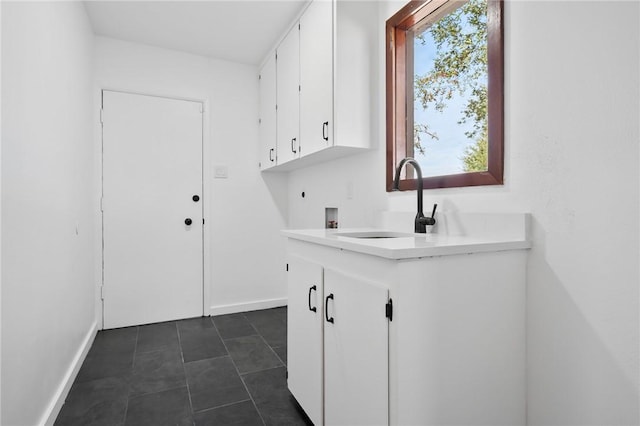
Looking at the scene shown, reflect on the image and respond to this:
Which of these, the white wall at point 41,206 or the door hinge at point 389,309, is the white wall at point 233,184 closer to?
the white wall at point 41,206

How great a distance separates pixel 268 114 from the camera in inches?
128

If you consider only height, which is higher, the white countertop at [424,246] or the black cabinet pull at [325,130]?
the black cabinet pull at [325,130]

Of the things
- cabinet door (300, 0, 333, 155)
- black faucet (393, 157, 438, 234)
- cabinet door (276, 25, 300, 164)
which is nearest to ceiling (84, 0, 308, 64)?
cabinet door (276, 25, 300, 164)

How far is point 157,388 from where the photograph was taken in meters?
1.96

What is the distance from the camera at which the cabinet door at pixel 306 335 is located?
4.86 feet

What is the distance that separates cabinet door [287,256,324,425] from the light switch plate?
1860 mm

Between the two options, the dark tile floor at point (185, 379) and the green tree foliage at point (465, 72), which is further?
the dark tile floor at point (185, 379)

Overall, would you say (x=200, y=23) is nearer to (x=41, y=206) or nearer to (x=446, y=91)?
(x=41, y=206)

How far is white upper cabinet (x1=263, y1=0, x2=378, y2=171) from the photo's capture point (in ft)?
6.64

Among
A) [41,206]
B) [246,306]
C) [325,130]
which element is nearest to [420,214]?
[325,130]

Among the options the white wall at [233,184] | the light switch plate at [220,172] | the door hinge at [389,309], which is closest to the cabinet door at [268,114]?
the white wall at [233,184]

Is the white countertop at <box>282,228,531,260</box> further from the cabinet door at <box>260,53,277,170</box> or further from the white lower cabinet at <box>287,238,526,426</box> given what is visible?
the cabinet door at <box>260,53,277,170</box>

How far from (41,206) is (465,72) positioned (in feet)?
6.69

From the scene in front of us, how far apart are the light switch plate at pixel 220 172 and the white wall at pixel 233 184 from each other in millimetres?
33
